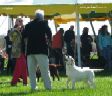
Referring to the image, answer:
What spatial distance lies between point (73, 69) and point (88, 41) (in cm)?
1131

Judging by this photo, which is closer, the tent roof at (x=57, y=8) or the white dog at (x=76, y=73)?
the white dog at (x=76, y=73)

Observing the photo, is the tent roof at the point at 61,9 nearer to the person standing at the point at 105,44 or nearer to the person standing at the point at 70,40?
the person standing at the point at 105,44

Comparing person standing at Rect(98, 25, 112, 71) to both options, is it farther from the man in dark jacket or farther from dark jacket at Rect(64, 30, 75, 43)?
the man in dark jacket

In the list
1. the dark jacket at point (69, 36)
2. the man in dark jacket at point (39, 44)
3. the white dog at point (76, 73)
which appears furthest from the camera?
the dark jacket at point (69, 36)

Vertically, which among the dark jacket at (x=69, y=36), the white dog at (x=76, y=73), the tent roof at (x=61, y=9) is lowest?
the white dog at (x=76, y=73)

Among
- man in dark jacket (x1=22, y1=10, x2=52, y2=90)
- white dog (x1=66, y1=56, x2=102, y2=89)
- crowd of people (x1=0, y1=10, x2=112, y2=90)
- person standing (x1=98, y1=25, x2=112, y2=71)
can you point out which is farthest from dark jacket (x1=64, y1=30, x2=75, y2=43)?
man in dark jacket (x1=22, y1=10, x2=52, y2=90)

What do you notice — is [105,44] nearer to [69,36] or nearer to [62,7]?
[69,36]

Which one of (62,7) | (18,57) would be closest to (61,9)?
(62,7)

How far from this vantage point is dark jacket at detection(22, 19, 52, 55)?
14.1 m

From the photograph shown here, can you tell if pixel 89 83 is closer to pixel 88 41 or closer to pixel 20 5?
pixel 20 5

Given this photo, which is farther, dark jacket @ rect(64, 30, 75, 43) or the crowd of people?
dark jacket @ rect(64, 30, 75, 43)

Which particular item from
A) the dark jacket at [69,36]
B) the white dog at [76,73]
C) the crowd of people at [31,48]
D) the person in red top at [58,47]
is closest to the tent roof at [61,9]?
the crowd of people at [31,48]

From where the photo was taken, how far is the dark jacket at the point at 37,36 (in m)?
14.1

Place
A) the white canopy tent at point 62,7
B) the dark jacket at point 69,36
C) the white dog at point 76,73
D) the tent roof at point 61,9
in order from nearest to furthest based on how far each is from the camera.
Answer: the white dog at point 76,73, the white canopy tent at point 62,7, the tent roof at point 61,9, the dark jacket at point 69,36
